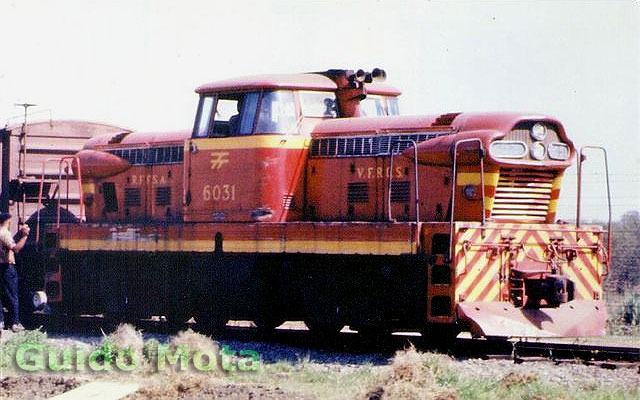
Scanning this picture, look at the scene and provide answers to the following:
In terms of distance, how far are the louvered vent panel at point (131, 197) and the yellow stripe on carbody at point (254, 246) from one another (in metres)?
1.03

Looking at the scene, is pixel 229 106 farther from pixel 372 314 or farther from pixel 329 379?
pixel 329 379

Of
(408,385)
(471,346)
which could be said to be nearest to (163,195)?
(471,346)

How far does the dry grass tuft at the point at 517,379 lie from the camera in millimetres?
10826

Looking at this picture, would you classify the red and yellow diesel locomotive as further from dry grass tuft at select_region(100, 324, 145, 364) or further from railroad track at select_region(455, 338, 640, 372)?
dry grass tuft at select_region(100, 324, 145, 364)

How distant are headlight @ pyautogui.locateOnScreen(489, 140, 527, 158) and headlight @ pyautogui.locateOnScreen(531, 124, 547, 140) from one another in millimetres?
202

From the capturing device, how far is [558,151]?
14.8 meters

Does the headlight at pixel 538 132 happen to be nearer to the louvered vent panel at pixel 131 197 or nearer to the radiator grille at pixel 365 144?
the radiator grille at pixel 365 144

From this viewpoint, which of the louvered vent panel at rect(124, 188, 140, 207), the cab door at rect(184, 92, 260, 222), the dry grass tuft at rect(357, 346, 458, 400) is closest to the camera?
the dry grass tuft at rect(357, 346, 458, 400)

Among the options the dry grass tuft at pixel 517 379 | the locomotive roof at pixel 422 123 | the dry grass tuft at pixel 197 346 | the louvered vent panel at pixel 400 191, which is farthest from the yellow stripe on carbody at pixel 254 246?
the dry grass tuft at pixel 517 379

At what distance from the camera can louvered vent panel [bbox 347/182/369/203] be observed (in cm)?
1527

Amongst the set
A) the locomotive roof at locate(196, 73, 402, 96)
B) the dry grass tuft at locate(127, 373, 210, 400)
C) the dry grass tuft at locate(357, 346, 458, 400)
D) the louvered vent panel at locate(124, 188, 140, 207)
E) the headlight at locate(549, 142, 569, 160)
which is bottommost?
the dry grass tuft at locate(127, 373, 210, 400)

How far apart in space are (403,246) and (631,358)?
9.94 feet

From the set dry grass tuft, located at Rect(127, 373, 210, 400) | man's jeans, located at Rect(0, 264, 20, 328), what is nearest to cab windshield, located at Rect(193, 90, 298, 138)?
man's jeans, located at Rect(0, 264, 20, 328)

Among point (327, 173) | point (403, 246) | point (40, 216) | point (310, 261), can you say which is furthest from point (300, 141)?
point (40, 216)
